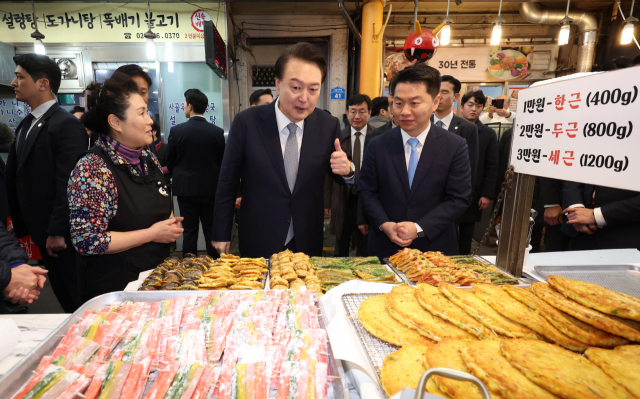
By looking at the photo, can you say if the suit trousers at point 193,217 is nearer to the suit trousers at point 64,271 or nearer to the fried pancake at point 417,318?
the suit trousers at point 64,271

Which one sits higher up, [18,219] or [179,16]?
[179,16]

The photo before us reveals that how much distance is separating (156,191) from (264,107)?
42.6 inches

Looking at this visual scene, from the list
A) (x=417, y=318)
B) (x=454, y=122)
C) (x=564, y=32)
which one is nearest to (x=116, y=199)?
(x=417, y=318)

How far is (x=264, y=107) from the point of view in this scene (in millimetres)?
2730

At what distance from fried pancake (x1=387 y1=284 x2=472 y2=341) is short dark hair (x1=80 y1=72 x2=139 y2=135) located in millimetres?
2004

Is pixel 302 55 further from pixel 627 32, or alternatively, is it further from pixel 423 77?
pixel 627 32

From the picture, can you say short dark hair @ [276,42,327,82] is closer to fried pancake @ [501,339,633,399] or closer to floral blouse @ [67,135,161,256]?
floral blouse @ [67,135,161,256]

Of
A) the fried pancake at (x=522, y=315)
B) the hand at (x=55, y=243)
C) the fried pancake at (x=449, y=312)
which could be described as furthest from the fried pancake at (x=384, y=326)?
the hand at (x=55, y=243)

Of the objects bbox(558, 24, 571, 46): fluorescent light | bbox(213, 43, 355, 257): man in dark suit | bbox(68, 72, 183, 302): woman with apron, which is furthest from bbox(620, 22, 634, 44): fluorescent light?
bbox(68, 72, 183, 302): woman with apron

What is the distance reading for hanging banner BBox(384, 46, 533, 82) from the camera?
964 centimetres

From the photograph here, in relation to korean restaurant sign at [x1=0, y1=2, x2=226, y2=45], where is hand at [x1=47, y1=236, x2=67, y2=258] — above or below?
below

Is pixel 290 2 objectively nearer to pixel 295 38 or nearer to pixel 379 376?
pixel 295 38

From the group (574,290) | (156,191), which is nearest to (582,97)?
(574,290)

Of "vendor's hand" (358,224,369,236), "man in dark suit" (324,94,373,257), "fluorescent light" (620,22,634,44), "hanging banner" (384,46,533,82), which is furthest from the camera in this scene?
"hanging banner" (384,46,533,82)
